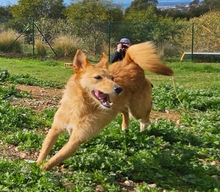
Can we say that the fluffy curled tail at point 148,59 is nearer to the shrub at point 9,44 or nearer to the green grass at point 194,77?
the green grass at point 194,77

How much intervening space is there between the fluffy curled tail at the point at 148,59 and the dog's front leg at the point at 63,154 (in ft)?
5.79

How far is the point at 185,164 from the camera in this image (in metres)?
5.37

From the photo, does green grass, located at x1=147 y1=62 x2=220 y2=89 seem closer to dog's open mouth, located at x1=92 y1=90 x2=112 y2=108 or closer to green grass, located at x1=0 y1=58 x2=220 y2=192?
green grass, located at x1=0 y1=58 x2=220 y2=192

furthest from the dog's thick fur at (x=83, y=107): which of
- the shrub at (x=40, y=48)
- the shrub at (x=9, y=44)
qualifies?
the shrub at (x=9, y=44)

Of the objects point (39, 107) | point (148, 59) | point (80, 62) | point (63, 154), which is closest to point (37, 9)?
point (39, 107)

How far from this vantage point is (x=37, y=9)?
33562mm

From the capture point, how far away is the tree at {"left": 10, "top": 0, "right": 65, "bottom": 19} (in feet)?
108

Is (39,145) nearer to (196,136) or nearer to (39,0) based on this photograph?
(196,136)

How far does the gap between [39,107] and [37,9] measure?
88.6ft

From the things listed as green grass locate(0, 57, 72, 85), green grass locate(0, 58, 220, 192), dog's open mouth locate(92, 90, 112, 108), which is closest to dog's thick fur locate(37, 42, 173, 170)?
dog's open mouth locate(92, 90, 112, 108)

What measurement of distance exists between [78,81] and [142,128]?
77.5 inches

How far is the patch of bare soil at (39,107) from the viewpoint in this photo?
4.82 meters

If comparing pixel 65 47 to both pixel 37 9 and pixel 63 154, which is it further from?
pixel 63 154

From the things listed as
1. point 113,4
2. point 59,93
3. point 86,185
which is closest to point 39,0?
point 113,4
